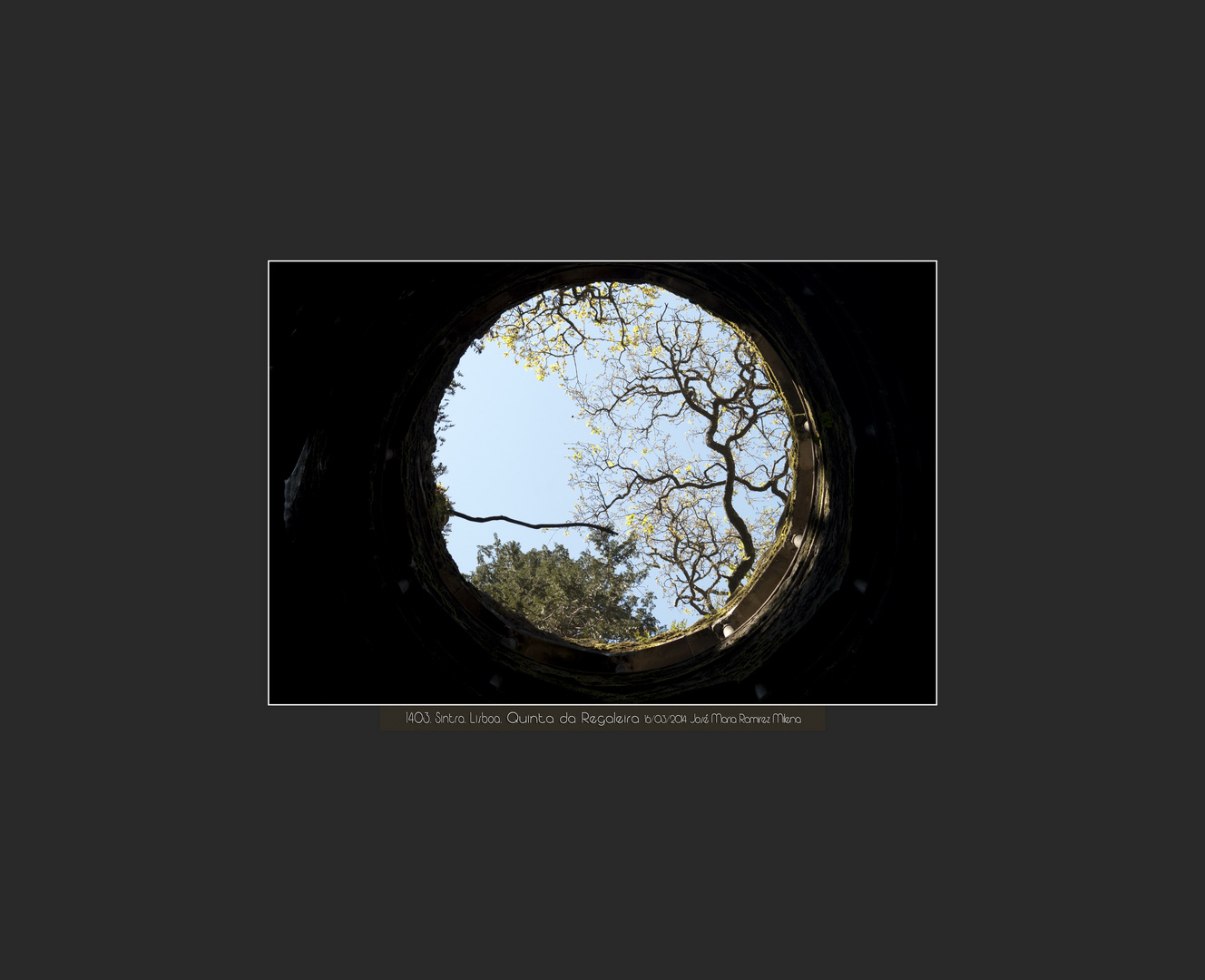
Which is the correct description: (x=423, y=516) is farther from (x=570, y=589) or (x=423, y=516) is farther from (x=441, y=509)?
(x=570, y=589)

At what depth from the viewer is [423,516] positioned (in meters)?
5.33

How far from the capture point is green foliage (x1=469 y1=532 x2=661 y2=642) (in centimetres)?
811

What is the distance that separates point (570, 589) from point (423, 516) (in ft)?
11.1

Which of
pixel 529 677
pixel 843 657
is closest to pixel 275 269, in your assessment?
pixel 529 677

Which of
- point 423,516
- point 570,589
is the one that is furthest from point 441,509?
point 570,589

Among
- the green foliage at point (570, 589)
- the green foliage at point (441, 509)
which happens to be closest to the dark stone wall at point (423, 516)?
the green foliage at point (441, 509)

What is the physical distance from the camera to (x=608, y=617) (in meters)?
8.41

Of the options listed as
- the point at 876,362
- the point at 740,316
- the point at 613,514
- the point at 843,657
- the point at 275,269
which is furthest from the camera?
the point at 613,514

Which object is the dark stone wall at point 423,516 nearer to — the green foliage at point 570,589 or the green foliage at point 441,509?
the green foliage at point 441,509

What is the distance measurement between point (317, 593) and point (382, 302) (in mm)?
1896

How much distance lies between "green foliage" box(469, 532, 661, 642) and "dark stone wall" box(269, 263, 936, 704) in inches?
110

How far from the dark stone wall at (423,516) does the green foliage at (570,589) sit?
280 centimetres

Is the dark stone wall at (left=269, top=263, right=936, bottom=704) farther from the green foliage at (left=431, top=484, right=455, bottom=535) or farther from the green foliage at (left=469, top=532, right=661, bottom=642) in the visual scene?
the green foliage at (left=469, top=532, right=661, bottom=642)

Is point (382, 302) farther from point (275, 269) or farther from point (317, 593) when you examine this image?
point (317, 593)
